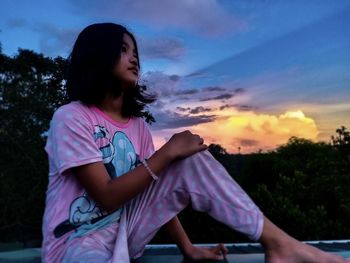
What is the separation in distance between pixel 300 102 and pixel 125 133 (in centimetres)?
227

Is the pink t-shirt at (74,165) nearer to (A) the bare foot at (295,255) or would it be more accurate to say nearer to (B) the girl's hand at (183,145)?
(B) the girl's hand at (183,145)

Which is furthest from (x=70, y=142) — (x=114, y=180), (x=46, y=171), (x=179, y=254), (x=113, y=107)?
(x=46, y=171)

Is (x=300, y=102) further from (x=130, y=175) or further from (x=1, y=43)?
(x=130, y=175)

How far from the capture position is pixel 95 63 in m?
1.76

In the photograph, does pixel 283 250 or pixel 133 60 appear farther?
pixel 133 60

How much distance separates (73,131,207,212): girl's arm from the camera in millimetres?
1543

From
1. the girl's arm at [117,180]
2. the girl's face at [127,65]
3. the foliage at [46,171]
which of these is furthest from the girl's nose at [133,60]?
the foliage at [46,171]

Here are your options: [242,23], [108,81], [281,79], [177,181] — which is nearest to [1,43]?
[242,23]

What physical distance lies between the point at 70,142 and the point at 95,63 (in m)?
0.32

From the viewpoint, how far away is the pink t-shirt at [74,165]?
1589mm

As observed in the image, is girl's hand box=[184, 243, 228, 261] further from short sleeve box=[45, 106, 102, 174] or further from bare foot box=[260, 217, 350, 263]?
short sleeve box=[45, 106, 102, 174]

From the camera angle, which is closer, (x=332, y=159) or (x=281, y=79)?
(x=281, y=79)

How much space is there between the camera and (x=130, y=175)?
5.08ft

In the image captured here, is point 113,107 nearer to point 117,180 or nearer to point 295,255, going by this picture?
point 117,180
